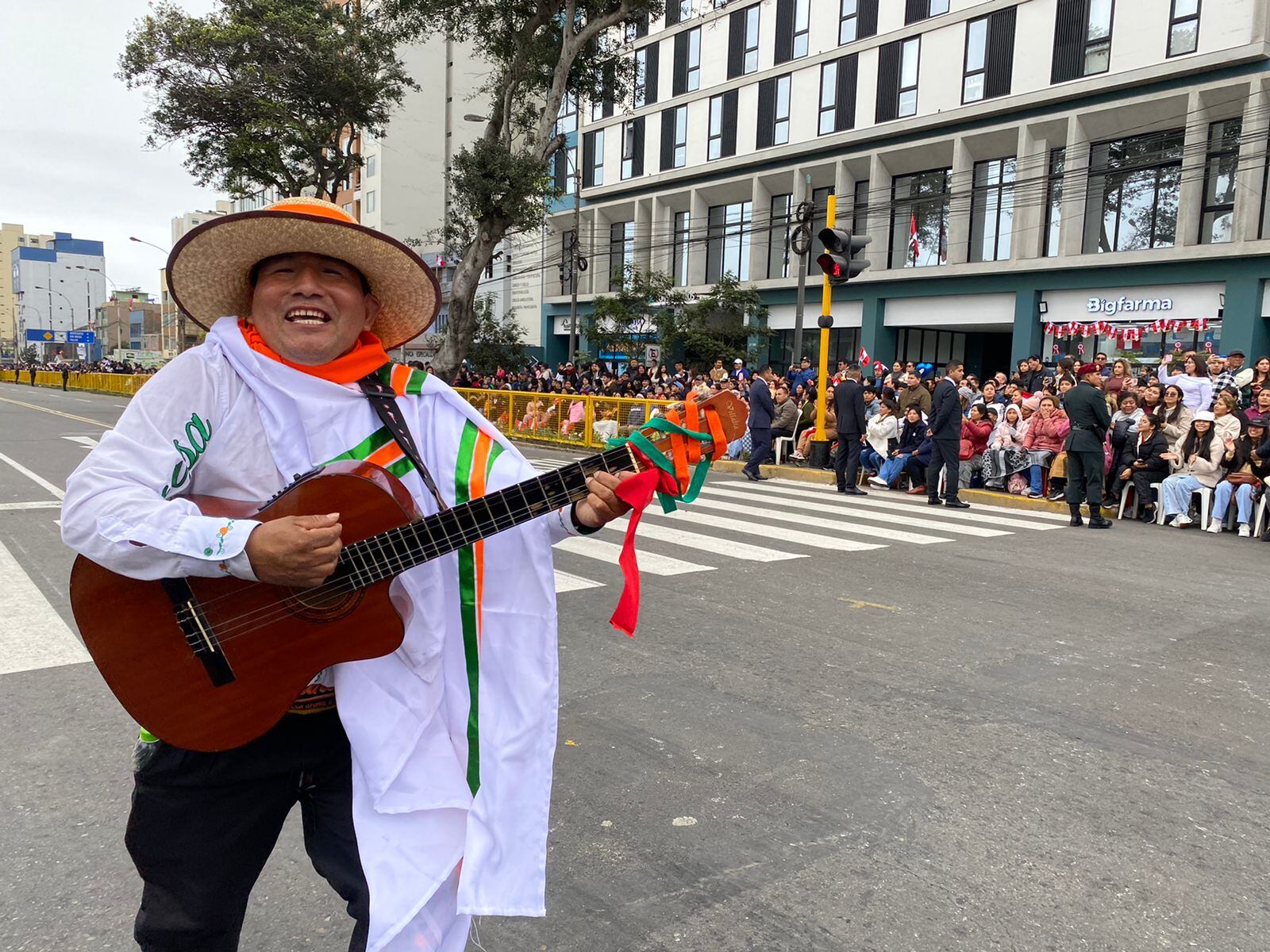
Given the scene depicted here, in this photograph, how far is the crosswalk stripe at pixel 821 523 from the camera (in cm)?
915

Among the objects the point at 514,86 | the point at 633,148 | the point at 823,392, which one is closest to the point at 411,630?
the point at 823,392

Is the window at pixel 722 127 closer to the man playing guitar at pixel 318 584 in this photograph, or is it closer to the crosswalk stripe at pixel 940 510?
the crosswalk stripe at pixel 940 510

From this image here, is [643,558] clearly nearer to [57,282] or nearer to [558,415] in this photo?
[558,415]

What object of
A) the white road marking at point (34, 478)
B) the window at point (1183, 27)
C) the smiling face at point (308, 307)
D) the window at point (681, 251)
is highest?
the window at point (1183, 27)

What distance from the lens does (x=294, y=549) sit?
5.49ft

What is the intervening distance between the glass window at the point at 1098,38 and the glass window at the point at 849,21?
7.70 metres

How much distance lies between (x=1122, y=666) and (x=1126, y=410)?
818 cm

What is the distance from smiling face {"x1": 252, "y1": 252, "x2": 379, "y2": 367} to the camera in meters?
1.92

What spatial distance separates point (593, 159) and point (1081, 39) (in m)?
21.8

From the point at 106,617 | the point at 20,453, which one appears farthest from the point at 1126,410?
the point at 20,453

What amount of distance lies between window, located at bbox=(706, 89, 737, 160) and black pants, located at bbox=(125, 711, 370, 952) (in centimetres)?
3512

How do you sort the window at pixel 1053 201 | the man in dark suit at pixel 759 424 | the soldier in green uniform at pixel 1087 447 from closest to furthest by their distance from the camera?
the soldier in green uniform at pixel 1087 447 → the man in dark suit at pixel 759 424 → the window at pixel 1053 201

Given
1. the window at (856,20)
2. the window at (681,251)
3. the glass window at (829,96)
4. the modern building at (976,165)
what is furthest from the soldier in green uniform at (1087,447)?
the window at (681,251)

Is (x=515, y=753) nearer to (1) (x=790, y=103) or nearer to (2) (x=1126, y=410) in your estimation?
(2) (x=1126, y=410)
